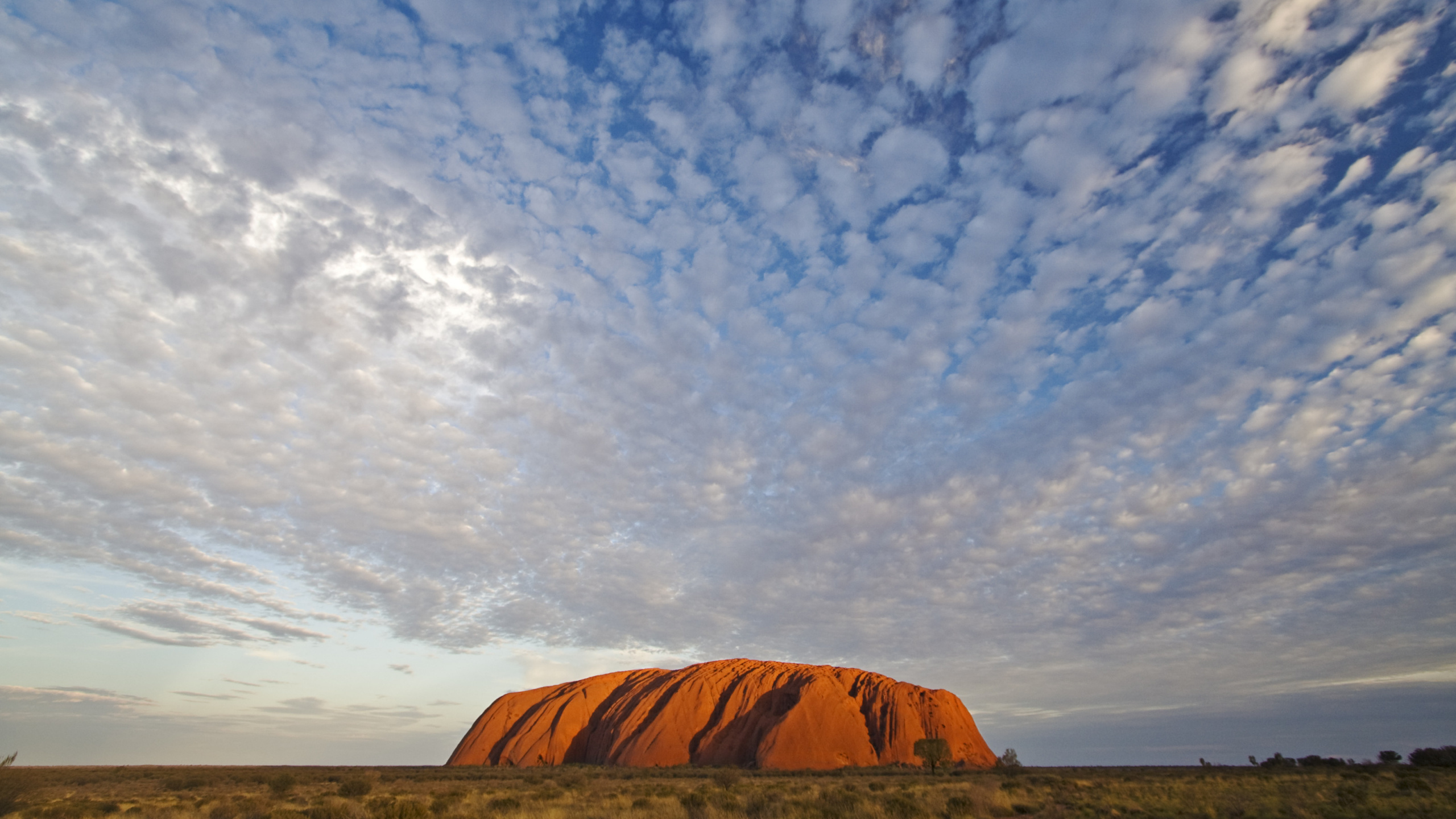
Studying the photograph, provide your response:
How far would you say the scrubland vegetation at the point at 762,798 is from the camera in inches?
754

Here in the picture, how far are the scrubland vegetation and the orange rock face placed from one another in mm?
33073

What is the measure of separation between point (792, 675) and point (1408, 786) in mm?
65792

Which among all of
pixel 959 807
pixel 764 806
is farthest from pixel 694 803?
pixel 959 807

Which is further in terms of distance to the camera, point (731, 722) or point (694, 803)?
point (731, 722)

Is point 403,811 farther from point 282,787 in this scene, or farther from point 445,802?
point 282,787

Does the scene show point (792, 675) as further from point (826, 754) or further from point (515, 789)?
point (515, 789)

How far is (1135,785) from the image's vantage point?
31.1 metres

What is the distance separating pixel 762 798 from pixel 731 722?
208 feet

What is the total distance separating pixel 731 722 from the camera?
79.5m

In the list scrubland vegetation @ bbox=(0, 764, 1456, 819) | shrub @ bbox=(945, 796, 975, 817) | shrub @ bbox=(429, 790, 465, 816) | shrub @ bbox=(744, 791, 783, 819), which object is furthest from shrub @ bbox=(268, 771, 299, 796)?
shrub @ bbox=(945, 796, 975, 817)

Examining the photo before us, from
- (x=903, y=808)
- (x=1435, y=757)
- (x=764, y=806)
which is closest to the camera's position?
(x=903, y=808)

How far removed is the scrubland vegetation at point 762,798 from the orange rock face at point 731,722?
3307 centimetres

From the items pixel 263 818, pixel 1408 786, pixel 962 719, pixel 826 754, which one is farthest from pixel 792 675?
pixel 263 818

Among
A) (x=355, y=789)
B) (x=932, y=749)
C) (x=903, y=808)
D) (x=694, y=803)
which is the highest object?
(x=932, y=749)
